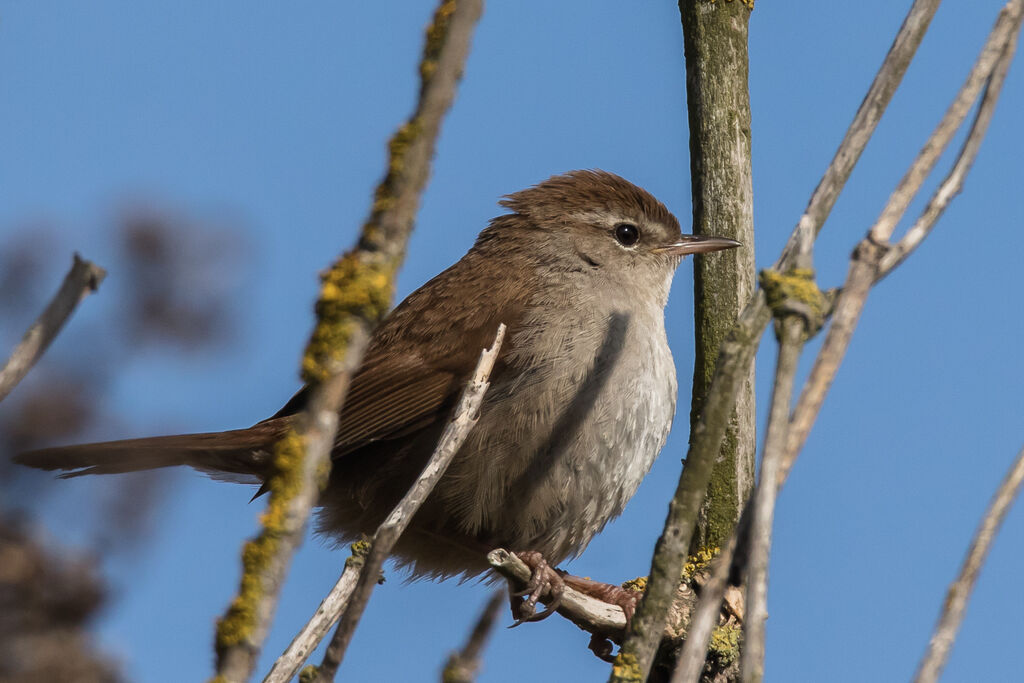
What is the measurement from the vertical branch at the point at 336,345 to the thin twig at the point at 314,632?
2.03 feet

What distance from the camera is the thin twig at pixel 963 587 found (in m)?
2.09

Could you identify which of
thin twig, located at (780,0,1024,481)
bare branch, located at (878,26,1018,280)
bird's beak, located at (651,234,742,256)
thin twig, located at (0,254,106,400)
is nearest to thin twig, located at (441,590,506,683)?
thin twig, located at (780,0,1024,481)

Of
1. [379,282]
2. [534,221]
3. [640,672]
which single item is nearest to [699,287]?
[534,221]

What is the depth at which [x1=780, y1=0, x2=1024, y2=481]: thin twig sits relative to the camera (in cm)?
202

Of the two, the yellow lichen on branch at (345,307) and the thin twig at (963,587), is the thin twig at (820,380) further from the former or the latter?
the yellow lichen on branch at (345,307)

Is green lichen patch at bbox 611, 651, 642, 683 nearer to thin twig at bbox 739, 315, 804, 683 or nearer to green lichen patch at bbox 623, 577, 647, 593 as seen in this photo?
thin twig at bbox 739, 315, 804, 683

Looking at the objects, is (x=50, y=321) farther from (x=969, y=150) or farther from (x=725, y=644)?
(x=725, y=644)

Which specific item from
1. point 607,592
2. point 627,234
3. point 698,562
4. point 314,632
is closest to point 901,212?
point 314,632

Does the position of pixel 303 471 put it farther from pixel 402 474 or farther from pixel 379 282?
pixel 402 474

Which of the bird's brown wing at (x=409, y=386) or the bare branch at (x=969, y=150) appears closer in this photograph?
the bare branch at (x=969, y=150)

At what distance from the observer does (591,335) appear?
187 inches

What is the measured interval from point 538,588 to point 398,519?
2.25 metres

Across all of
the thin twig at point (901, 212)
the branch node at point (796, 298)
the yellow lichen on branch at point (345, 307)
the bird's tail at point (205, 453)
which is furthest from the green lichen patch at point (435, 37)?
the bird's tail at point (205, 453)

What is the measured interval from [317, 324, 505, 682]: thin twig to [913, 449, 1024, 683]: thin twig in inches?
39.8
